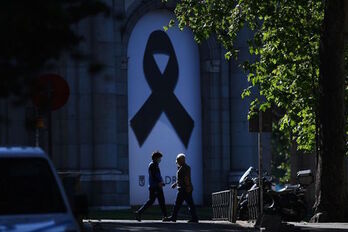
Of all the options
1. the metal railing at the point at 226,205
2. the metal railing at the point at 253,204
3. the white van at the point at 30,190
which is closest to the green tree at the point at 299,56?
the metal railing at the point at 253,204

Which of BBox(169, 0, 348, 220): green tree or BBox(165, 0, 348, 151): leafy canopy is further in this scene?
BBox(165, 0, 348, 151): leafy canopy

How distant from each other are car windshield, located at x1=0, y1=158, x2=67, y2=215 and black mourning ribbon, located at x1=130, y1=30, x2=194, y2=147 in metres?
27.9

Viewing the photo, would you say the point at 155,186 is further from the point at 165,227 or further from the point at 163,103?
the point at 163,103

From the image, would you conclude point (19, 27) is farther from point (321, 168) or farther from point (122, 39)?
point (122, 39)

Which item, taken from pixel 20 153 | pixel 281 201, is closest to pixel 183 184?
pixel 281 201

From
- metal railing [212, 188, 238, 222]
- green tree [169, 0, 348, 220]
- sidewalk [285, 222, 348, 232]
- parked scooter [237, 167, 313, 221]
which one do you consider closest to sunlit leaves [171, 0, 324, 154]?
green tree [169, 0, 348, 220]

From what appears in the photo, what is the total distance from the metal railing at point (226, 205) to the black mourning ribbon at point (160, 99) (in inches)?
396

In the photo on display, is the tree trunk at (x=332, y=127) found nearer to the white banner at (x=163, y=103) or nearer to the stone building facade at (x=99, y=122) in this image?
the stone building facade at (x=99, y=122)

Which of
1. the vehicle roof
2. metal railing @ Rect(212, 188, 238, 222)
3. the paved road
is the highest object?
the vehicle roof

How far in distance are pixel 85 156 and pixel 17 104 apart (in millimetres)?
27551

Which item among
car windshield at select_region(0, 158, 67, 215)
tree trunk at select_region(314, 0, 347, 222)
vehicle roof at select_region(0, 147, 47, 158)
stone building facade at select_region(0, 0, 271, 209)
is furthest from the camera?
stone building facade at select_region(0, 0, 271, 209)

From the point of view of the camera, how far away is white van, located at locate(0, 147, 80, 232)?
11.6m

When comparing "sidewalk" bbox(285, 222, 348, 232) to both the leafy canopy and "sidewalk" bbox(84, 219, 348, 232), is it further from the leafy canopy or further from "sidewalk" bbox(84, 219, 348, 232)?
the leafy canopy

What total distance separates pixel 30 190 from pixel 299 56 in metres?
17.9
